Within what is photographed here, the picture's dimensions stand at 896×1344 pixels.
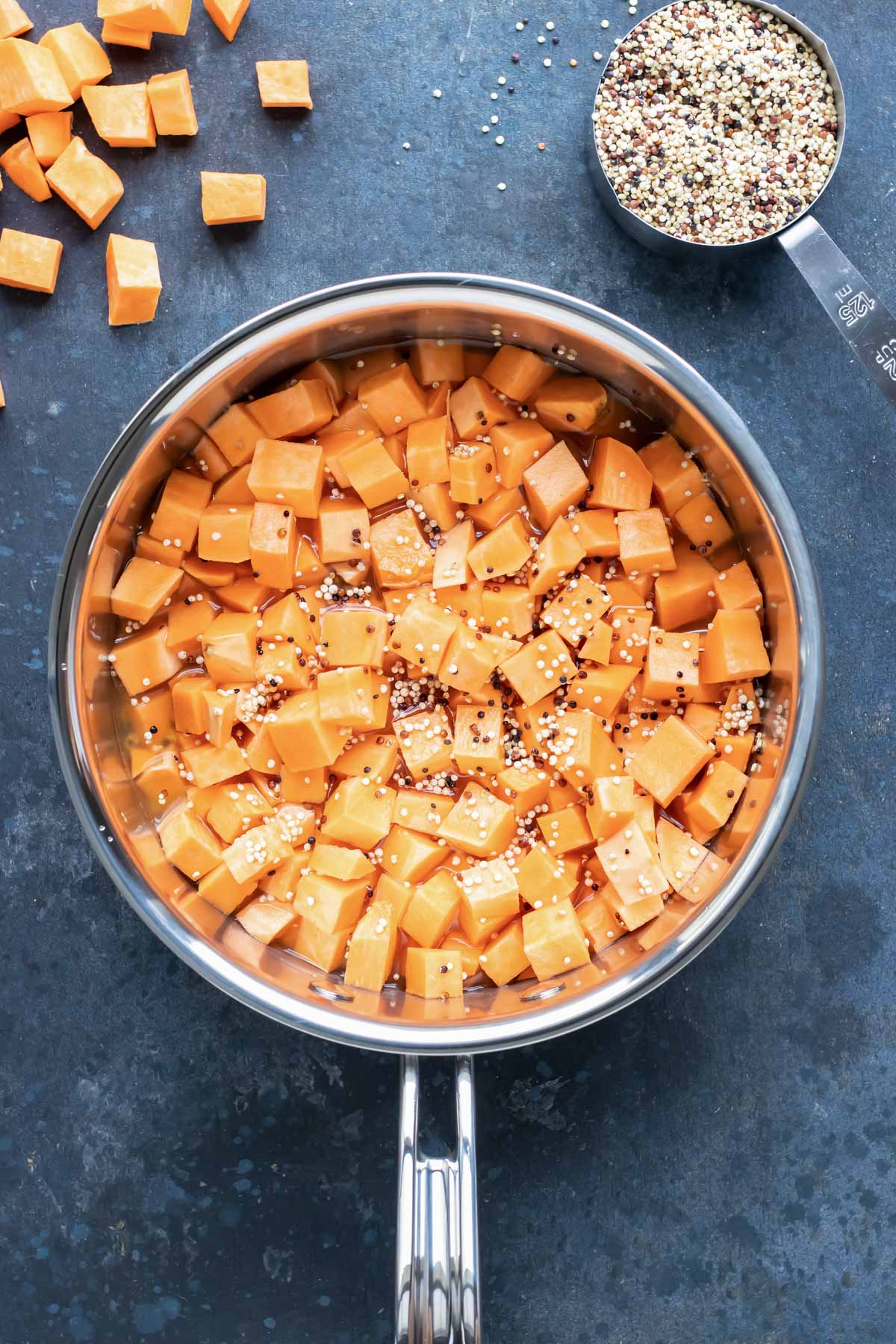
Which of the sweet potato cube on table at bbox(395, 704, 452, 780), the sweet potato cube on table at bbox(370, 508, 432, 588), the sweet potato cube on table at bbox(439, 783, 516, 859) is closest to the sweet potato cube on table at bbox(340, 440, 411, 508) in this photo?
the sweet potato cube on table at bbox(370, 508, 432, 588)

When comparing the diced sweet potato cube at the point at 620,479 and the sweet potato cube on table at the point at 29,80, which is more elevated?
the sweet potato cube on table at the point at 29,80

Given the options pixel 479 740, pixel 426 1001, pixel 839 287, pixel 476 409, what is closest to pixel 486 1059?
pixel 426 1001

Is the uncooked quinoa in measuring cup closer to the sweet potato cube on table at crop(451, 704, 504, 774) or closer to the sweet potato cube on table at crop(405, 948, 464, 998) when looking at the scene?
the sweet potato cube on table at crop(451, 704, 504, 774)

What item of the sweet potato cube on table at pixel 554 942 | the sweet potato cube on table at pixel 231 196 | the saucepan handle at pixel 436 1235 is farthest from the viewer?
the sweet potato cube on table at pixel 231 196

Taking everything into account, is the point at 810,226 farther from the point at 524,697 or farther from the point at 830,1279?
the point at 830,1279

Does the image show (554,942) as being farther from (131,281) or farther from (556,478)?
(131,281)

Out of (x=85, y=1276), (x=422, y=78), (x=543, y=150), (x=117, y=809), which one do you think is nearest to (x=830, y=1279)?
(x=85, y=1276)

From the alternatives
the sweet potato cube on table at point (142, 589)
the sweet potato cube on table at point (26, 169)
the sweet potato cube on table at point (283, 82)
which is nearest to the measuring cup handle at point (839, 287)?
the sweet potato cube on table at point (283, 82)

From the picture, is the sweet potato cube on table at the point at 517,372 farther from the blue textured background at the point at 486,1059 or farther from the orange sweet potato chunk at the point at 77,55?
the orange sweet potato chunk at the point at 77,55

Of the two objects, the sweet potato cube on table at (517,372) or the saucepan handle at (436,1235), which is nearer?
the saucepan handle at (436,1235)
